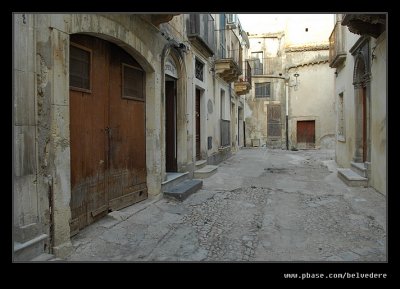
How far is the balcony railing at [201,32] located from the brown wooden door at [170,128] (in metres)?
1.47

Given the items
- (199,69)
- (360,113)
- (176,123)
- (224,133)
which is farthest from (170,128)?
(224,133)

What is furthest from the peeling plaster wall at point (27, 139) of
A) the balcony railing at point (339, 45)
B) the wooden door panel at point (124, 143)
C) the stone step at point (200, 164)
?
the balcony railing at point (339, 45)

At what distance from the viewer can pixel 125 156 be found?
18.1 feet

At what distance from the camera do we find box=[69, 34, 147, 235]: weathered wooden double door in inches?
169

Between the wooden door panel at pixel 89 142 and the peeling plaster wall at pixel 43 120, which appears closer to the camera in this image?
the peeling plaster wall at pixel 43 120

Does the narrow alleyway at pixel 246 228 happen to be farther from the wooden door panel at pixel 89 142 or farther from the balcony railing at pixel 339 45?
the balcony railing at pixel 339 45

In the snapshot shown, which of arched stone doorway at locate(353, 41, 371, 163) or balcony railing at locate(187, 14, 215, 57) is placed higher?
balcony railing at locate(187, 14, 215, 57)

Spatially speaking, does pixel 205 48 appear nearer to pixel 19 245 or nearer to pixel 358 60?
pixel 358 60

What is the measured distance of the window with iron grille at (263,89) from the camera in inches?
1072

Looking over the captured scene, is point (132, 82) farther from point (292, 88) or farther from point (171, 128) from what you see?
point (292, 88)

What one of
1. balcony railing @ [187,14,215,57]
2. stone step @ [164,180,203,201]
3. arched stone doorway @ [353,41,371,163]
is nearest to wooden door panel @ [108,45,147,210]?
stone step @ [164,180,203,201]

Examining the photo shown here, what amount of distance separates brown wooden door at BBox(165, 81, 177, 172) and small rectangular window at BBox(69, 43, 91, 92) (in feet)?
12.1

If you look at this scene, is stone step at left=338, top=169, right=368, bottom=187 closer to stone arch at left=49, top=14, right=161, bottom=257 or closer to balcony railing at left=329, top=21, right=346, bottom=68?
balcony railing at left=329, top=21, right=346, bottom=68

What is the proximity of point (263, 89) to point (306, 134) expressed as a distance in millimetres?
5694
